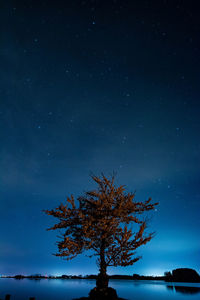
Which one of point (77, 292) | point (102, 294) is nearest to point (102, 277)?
point (102, 294)

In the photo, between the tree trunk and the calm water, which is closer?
the tree trunk

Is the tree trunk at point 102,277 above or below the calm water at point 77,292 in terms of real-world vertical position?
above

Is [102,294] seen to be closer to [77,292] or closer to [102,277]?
[102,277]

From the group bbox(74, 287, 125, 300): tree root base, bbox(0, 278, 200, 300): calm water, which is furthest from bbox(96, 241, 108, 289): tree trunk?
bbox(0, 278, 200, 300): calm water

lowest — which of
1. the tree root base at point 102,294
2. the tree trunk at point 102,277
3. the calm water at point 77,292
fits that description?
the calm water at point 77,292

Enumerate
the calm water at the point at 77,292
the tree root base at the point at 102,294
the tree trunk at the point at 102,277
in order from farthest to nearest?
the calm water at the point at 77,292 → the tree trunk at the point at 102,277 → the tree root base at the point at 102,294

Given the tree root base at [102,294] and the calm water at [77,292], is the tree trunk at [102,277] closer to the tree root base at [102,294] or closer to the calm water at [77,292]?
the tree root base at [102,294]

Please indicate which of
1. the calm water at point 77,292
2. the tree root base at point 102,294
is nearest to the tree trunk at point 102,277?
the tree root base at point 102,294

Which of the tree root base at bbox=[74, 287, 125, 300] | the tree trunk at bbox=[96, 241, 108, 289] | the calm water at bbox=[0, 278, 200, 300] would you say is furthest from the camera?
the calm water at bbox=[0, 278, 200, 300]

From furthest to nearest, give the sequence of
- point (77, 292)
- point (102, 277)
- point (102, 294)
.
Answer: point (77, 292)
point (102, 277)
point (102, 294)

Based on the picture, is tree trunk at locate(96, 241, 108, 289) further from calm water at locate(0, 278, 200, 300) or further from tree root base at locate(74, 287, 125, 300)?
calm water at locate(0, 278, 200, 300)

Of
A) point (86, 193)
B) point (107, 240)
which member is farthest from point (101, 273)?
point (86, 193)

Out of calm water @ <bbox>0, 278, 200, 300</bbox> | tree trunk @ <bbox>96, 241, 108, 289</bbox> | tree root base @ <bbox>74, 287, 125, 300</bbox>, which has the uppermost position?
tree trunk @ <bbox>96, 241, 108, 289</bbox>

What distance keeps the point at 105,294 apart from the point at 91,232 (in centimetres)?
448
